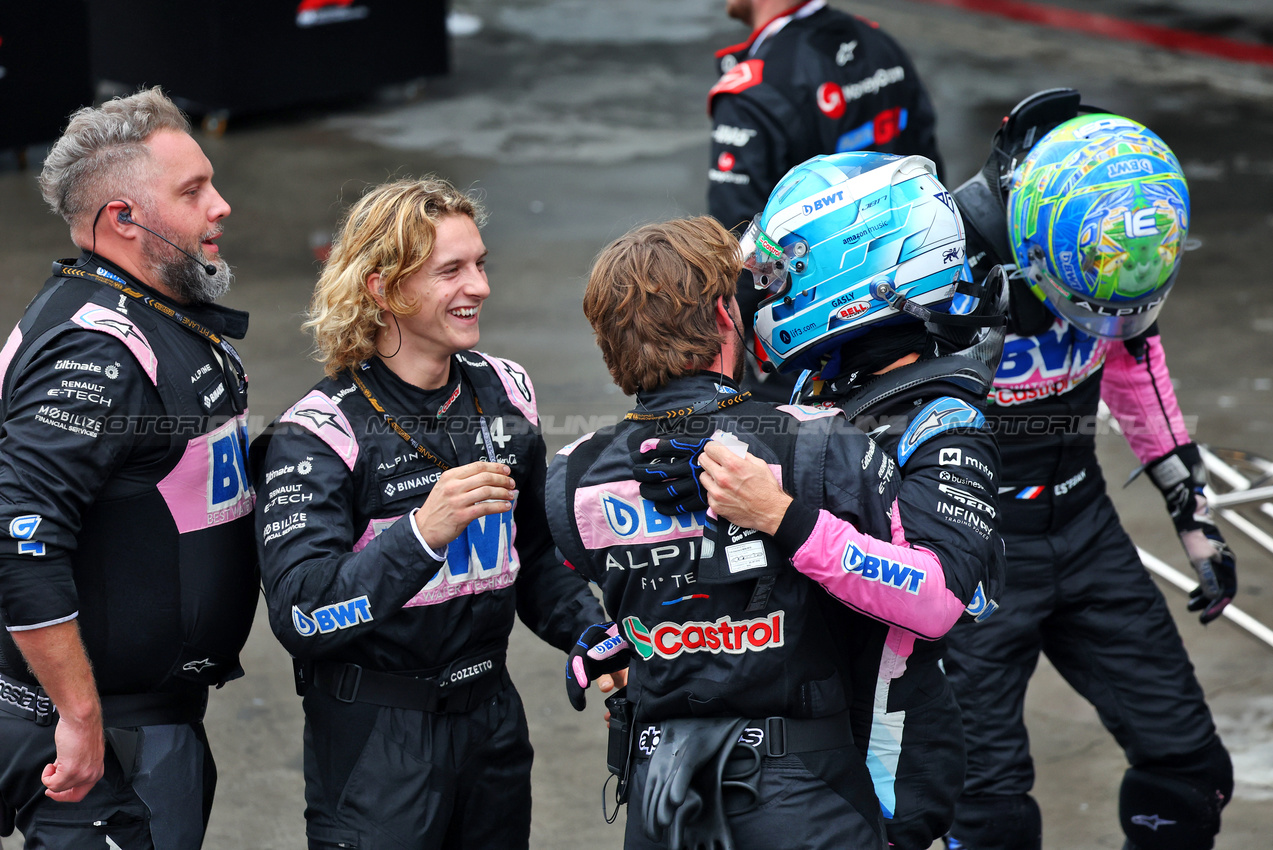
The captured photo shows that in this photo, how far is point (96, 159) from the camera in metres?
2.64

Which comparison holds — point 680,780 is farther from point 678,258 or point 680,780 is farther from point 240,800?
point 240,800

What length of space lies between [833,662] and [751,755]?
22 cm

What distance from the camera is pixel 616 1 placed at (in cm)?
1548

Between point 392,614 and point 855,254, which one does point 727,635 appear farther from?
point 855,254

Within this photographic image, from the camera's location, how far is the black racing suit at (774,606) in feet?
7.44

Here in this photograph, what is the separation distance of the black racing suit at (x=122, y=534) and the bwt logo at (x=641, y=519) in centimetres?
88

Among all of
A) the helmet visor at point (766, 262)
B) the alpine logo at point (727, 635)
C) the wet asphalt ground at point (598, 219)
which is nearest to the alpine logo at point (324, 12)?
the wet asphalt ground at point (598, 219)

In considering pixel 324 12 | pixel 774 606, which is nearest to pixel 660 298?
pixel 774 606

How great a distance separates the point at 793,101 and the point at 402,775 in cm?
277

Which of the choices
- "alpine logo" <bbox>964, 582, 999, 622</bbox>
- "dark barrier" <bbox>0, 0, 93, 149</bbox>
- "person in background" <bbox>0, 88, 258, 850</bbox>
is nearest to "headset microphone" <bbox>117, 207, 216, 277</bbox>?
"person in background" <bbox>0, 88, 258, 850</bbox>

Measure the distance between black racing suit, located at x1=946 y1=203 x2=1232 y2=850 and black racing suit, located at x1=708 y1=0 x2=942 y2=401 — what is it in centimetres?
108

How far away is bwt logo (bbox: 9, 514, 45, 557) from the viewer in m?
2.37

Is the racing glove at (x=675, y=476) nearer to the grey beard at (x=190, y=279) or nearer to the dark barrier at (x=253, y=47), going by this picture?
the grey beard at (x=190, y=279)

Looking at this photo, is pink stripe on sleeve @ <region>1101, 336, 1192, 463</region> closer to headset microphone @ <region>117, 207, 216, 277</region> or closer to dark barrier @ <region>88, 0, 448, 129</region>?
headset microphone @ <region>117, 207, 216, 277</region>
